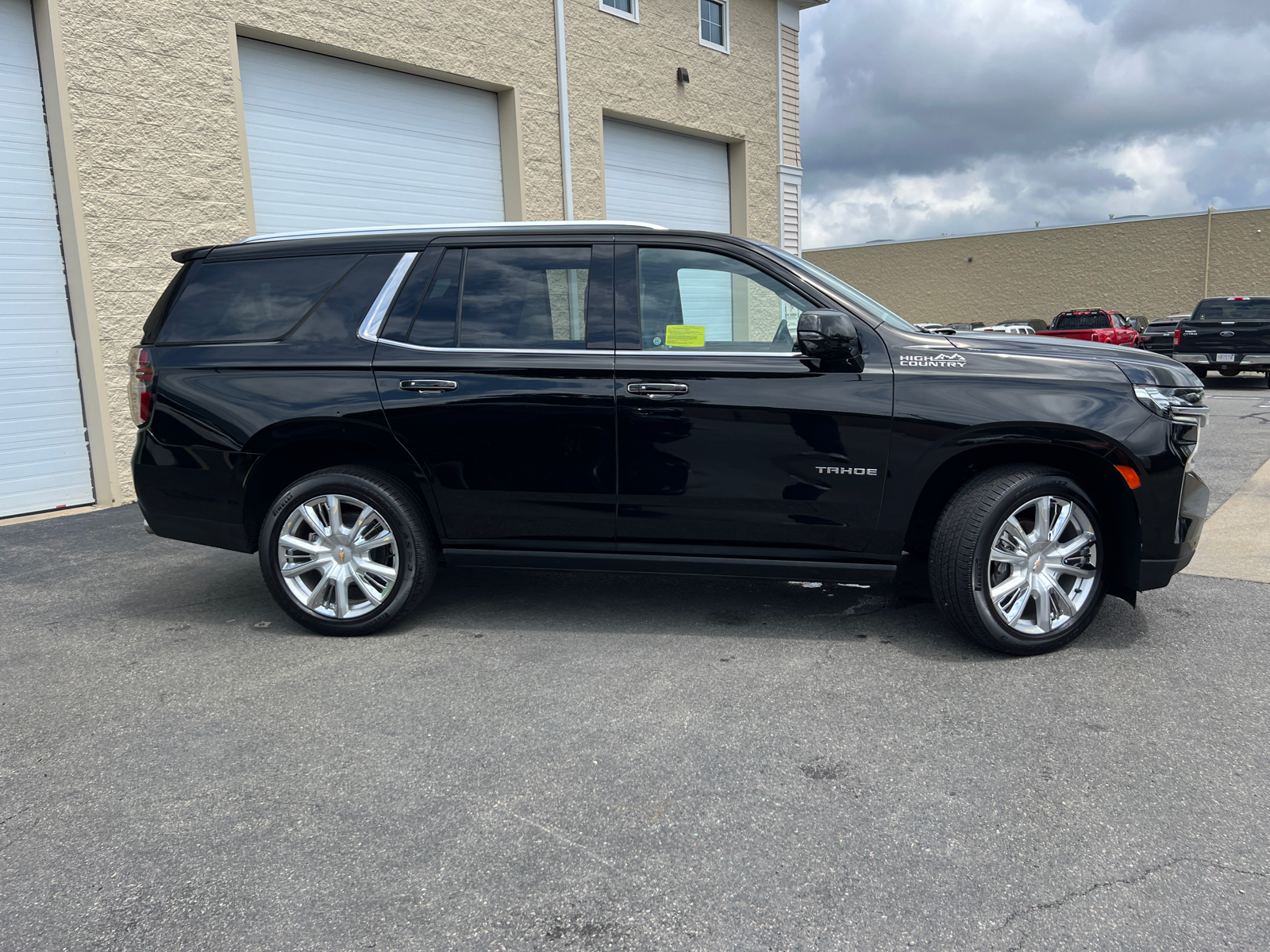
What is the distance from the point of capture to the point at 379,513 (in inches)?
169

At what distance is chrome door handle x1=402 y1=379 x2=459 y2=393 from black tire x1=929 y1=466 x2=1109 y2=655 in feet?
7.48

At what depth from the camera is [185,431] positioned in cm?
441

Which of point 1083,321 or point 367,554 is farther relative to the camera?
point 1083,321

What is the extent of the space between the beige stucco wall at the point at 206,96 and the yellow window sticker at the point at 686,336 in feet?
19.4

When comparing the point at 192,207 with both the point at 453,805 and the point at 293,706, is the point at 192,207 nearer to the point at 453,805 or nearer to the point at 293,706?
the point at 293,706

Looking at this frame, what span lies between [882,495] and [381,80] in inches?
325

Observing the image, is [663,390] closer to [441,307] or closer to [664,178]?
[441,307]

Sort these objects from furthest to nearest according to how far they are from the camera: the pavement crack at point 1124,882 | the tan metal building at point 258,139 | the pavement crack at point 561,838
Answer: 1. the tan metal building at point 258,139
2. the pavement crack at point 561,838
3. the pavement crack at point 1124,882

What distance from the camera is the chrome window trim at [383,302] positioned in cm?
431

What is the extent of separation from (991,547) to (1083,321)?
83.9 feet

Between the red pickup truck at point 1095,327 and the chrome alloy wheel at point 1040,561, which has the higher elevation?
the red pickup truck at point 1095,327

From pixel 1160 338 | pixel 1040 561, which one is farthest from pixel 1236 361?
pixel 1040 561

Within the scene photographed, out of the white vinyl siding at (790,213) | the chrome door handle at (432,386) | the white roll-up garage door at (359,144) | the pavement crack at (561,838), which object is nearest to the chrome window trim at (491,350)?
the chrome door handle at (432,386)

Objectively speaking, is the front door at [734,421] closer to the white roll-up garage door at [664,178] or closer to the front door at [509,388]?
the front door at [509,388]
